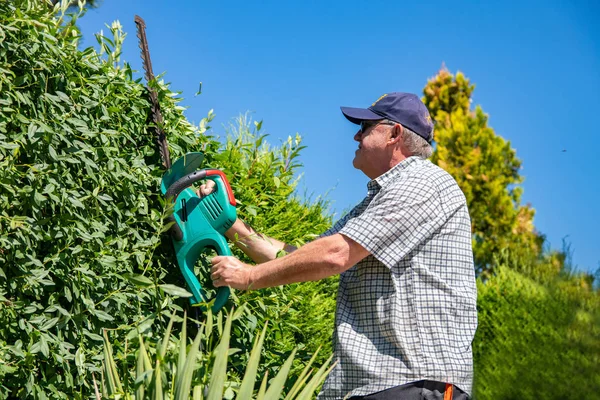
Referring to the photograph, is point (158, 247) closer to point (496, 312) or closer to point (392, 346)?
point (392, 346)

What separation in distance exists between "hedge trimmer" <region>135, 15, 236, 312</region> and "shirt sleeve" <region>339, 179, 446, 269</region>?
53 cm

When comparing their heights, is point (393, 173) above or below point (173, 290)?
above

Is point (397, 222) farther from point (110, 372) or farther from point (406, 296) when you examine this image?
point (110, 372)

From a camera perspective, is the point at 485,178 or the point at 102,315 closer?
the point at 102,315

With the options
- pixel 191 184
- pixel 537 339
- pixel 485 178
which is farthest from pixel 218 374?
pixel 485 178

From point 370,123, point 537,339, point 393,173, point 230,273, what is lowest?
point 230,273

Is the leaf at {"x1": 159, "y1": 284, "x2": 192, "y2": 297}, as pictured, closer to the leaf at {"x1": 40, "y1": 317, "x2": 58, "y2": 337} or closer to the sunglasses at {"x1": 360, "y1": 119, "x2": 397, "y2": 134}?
the leaf at {"x1": 40, "y1": 317, "x2": 58, "y2": 337}

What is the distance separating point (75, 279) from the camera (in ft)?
8.16

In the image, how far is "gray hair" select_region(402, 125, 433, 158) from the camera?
9.53ft

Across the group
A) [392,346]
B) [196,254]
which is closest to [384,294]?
[392,346]

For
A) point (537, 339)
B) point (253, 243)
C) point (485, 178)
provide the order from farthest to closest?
point (485, 178) → point (537, 339) → point (253, 243)

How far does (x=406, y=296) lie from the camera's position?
2623mm

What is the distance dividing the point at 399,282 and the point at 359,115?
0.73 m

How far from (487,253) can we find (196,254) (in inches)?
436
